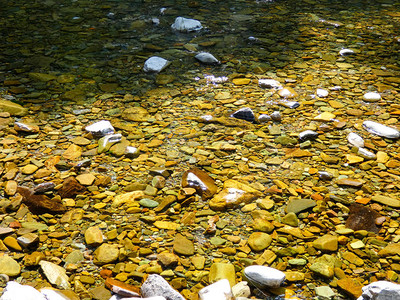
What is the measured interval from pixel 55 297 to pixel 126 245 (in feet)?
1.27

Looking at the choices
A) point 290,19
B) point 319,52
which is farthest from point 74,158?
point 290,19

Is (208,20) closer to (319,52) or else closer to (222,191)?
(319,52)

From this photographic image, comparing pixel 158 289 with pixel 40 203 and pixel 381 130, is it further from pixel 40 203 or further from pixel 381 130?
pixel 381 130

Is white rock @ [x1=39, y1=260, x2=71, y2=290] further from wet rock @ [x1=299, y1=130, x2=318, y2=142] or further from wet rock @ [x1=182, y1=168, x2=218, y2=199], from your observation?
wet rock @ [x1=299, y1=130, x2=318, y2=142]

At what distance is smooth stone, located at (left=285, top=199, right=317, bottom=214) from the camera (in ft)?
6.50

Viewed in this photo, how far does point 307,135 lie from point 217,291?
A: 128cm

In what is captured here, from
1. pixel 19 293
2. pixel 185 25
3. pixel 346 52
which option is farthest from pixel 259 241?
pixel 185 25

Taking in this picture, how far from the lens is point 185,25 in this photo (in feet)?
12.9

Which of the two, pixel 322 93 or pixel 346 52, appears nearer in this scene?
pixel 322 93

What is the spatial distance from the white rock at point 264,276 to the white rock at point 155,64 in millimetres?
2015

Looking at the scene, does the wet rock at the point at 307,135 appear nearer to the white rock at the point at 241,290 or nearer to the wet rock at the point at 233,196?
the wet rock at the point at 233,196

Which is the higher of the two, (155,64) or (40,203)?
(155,64)

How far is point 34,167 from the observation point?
2.26 m

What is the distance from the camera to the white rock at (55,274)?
162 cm
